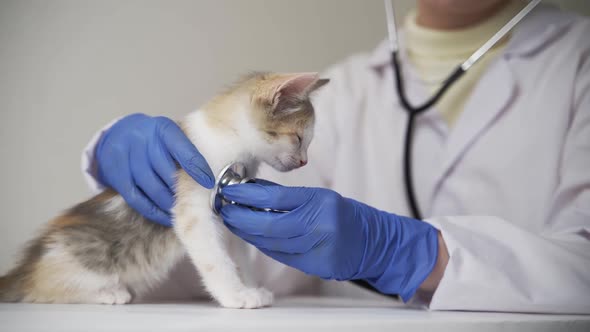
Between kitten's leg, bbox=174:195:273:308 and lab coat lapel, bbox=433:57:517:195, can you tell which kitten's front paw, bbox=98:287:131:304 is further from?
lab coat lapel, bbox=433:57:517:195

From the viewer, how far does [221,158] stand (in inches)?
35.5

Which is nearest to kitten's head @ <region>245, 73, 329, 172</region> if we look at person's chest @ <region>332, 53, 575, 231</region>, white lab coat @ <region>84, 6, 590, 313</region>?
white lab coat @ <region>84, 6, 590, 313</region>

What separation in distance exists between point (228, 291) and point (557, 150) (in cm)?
88

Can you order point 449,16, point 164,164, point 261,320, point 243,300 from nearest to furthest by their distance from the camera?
point 261,320 < point 243,300 < point 164,164 < point 449,16

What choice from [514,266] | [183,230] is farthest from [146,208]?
[514,266]

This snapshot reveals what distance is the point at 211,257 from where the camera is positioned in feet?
2.77

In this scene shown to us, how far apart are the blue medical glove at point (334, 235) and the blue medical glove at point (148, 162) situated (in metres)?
0.11

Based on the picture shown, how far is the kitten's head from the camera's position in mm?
878

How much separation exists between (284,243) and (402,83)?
750 mm

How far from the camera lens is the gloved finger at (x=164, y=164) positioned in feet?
3.01

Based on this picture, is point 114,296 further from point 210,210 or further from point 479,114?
point 479,114

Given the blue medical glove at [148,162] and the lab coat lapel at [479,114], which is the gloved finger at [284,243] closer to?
the blue medical glove at [148,162]

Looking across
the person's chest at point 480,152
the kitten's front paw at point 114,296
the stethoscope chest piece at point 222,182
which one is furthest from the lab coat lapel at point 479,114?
the kitten's front paw at point 114,296

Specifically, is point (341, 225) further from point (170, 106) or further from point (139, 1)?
point (139, 1)
